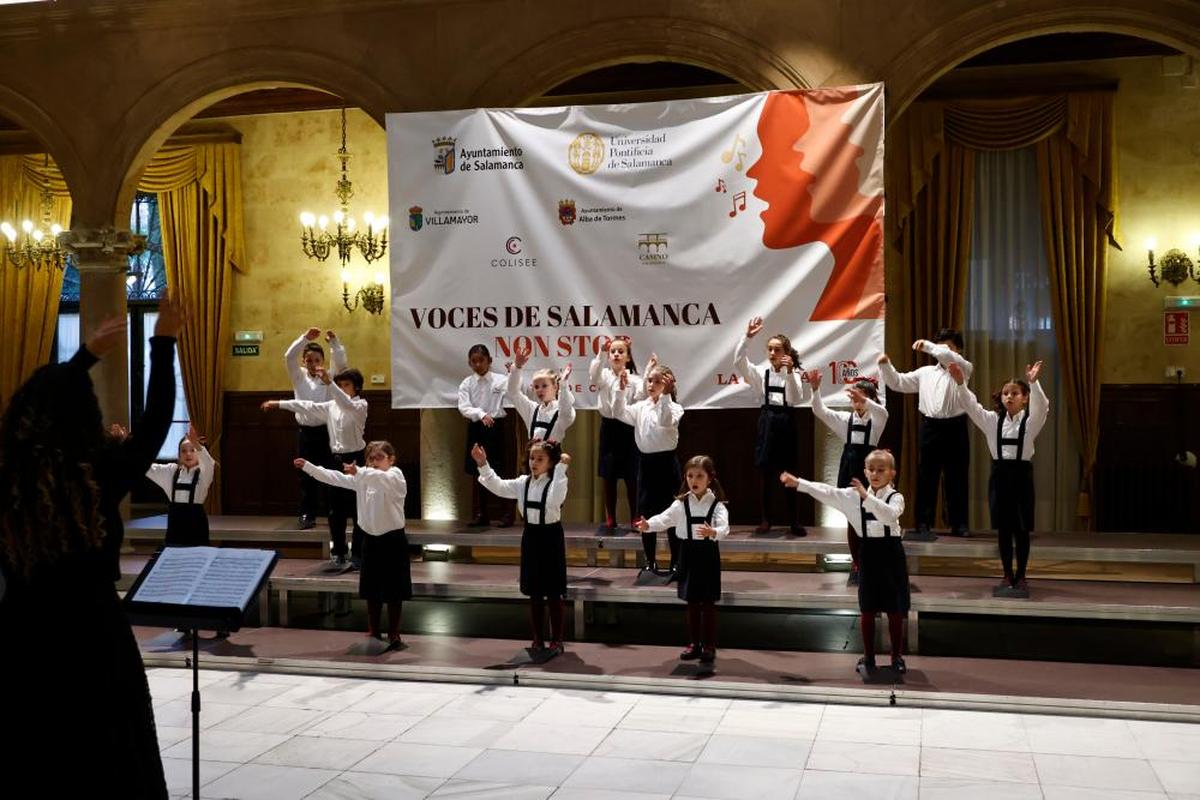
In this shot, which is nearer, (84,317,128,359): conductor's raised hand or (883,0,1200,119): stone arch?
(84,317,128,359): conductor's raised hand

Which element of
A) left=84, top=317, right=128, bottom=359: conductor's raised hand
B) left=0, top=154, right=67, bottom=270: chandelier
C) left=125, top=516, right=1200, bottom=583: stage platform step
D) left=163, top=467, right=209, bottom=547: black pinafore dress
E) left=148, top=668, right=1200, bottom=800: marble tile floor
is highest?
left=0, top=154, right=67, bottom=270: chandelier

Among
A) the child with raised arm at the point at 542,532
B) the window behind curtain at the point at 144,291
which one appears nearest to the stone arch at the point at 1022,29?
the child with raised arm at the point at 542,532

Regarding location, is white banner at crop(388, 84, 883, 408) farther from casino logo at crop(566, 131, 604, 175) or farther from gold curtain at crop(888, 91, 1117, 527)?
gold curtain at crop(888, 91, 1117, 527)

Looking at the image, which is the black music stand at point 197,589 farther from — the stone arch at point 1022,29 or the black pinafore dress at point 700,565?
the stone arch at point 1022,29

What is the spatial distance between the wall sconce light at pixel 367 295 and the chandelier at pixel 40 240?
8.37ft

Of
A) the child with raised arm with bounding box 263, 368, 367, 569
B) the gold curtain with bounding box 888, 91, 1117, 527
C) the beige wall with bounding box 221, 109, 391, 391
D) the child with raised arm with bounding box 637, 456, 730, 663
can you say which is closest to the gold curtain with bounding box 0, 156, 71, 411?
the beige wall with bounding box 221, 109, 391, 391

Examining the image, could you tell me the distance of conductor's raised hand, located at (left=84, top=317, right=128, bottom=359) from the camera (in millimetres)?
2793

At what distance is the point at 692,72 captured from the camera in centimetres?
1054

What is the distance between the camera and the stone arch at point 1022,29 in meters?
7.63

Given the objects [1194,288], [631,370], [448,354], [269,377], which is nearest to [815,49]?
[631,370]

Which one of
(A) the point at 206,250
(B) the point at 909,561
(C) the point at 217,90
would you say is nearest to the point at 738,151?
(B) the point at 909,561

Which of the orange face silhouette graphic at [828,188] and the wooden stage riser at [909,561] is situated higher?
the orange face silhouette graphic at [828,188]

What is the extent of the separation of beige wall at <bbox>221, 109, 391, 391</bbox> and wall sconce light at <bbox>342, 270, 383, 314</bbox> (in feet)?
A: 0.25

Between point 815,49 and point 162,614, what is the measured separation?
583cm
